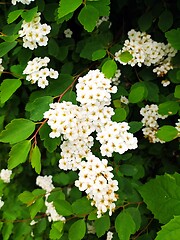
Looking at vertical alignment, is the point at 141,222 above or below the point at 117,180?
below

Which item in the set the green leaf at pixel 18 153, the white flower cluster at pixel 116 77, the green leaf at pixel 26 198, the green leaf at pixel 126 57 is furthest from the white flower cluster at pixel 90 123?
the green leaf at pixel 26 198

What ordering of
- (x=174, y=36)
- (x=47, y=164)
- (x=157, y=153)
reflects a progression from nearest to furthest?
1. (x=174, y=36)
2. (x=157, y=153)
3. (x=47, y=164)

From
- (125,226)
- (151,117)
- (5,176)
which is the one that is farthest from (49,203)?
(151,117)

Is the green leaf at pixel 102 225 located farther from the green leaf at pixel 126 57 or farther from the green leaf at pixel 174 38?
the green leaf at pixel 174 38

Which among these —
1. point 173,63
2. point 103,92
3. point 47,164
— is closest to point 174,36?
point 173,63

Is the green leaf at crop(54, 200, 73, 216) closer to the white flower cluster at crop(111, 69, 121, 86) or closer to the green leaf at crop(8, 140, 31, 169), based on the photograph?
the green leaf at crop(8, 140, 31, 169)

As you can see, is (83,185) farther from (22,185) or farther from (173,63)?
(22,185)
